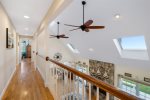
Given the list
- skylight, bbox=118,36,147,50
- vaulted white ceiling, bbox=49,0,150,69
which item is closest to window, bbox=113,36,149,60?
skylight, bbox=118,36,147,50

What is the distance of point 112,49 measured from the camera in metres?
4.38

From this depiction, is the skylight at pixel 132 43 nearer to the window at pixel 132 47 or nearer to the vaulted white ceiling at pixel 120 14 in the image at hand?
the window at pixel 132 47

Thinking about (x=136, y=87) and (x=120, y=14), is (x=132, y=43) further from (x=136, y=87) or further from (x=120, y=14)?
(x=136, y=87)

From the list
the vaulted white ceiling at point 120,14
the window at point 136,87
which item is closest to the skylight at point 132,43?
the vaulted white ceiling at point 120,14

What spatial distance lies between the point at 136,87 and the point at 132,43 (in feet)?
5.78

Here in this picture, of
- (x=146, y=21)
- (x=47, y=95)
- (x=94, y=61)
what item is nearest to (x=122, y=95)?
(x=146, y=21)

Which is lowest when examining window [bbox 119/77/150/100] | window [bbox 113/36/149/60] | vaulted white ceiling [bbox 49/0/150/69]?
window [bbox 119/77/150/100]

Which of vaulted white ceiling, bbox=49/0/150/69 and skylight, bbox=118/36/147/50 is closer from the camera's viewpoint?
vaulted white ceiling, bbox=49/0/150/69

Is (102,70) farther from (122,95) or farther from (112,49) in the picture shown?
(122,95)

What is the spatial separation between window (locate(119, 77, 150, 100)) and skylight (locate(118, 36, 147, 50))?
4.37ft

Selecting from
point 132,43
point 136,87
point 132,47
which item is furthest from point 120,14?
point 136,87

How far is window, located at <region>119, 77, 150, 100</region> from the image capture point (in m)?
4.12

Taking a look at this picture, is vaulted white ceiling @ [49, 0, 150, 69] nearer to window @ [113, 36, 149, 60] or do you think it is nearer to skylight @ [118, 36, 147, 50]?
window @ [113, 36, 149, 60]

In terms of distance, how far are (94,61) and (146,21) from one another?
4.34 metres
